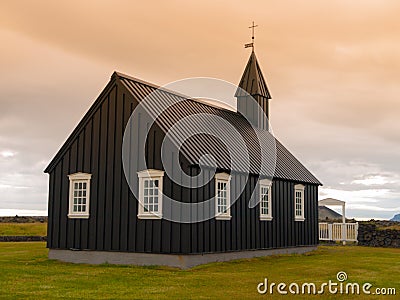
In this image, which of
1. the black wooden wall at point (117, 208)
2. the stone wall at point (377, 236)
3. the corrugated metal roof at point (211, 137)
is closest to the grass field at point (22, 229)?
the black wooden wall at point (117, 208)

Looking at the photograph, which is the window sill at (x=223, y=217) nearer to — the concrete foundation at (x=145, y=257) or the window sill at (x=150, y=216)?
the concrete foundation at (x=145, y=257)

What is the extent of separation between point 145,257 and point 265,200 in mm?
6842

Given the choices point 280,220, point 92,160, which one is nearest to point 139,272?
point 92,160

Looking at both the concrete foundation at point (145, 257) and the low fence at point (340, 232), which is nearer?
the concrete foundation at point (145, 257)

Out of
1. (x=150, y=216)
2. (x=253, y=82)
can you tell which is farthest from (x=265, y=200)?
(x=253, y=82)

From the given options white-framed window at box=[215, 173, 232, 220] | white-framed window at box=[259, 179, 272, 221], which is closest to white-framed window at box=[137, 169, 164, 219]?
white-framed window at box=[215, 173, 232, 220]

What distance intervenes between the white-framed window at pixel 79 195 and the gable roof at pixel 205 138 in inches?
55.5

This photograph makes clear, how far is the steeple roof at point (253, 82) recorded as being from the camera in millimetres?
31016

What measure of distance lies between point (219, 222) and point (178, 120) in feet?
13.8

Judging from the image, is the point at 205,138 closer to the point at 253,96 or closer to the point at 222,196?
the point at 222,196

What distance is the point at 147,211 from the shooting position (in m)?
20.0

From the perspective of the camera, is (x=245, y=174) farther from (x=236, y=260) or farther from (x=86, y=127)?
(x=86, y=127)

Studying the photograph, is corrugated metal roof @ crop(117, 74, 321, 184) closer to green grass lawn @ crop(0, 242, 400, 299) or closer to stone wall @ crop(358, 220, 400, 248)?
green grass lawn @ crop(0, 242, 400, 299)

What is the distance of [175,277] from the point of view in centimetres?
1720
